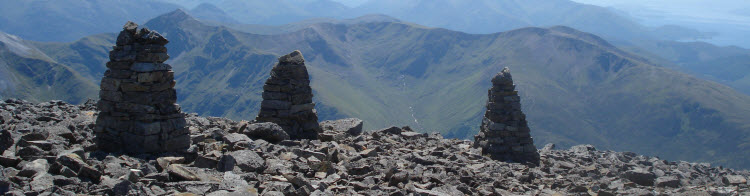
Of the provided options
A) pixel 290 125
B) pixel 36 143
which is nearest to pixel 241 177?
pixel 36 143

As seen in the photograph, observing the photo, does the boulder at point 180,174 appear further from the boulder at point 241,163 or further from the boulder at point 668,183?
the boulder at point 668,183

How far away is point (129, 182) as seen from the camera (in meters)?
10.0

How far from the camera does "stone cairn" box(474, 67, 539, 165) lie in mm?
25969

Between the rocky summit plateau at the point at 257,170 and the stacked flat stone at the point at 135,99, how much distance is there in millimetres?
471

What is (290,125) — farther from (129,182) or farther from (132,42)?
(129,182)

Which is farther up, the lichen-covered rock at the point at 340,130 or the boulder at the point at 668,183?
the lichen-covered rock at the point at 340,130

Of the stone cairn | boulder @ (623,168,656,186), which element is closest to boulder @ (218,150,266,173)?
the stone cairn

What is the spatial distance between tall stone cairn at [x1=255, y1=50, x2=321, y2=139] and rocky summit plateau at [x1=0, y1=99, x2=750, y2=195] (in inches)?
53.4

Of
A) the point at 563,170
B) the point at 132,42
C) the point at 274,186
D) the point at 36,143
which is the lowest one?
the point at 563,170

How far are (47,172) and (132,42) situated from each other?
5.38 meters

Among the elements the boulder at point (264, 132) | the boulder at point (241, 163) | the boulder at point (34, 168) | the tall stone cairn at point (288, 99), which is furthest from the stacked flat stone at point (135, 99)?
the tall stone cairn at point (288, 99)

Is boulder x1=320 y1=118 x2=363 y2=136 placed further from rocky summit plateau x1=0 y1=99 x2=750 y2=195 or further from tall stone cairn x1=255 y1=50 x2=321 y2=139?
tall stone cairn x1=255 y1=50 x2=321 y2=139

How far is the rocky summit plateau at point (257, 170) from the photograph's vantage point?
1069 centimetres

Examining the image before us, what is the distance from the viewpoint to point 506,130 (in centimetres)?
2612
